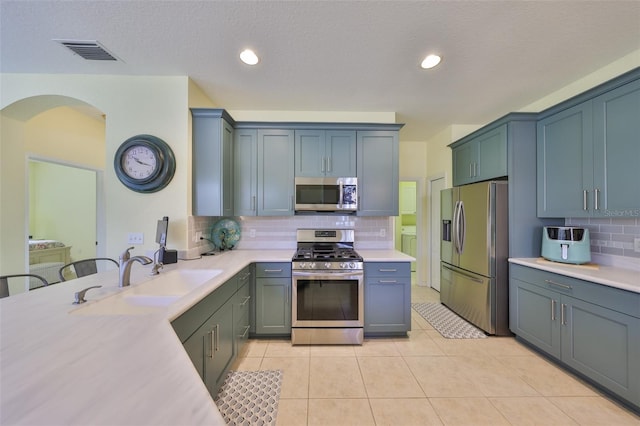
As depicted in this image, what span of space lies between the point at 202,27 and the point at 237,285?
6.79ft

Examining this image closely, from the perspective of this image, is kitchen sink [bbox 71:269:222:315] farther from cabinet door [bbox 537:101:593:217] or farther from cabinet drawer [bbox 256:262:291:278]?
cabinet door [bbox 537:101:593:217]

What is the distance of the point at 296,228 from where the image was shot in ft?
10.5

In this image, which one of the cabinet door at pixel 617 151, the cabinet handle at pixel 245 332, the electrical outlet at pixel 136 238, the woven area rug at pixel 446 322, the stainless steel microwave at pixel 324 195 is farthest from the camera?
the stainless steel microwave at pixel 324 195

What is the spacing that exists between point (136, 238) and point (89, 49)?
1.66 m

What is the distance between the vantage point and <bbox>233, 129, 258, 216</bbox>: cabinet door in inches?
114

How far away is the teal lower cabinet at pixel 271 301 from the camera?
253 cm

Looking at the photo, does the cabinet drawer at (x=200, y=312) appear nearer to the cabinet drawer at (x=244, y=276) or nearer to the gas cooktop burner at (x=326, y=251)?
the cabinet drawer at (x=244, y=276)

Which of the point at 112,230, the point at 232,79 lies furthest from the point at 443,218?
the point at 112,230

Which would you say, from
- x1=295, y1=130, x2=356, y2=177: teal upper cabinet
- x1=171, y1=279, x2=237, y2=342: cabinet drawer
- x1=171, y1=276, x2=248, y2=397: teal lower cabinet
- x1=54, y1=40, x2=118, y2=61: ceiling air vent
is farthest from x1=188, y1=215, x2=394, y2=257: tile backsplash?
x1=54, y1=40, x2=118, y2=61: ceiling air vent

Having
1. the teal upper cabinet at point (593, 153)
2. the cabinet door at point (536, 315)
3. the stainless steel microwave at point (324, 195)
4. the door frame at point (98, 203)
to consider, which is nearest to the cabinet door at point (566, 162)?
the teal upper cabinet at point (593, 153)

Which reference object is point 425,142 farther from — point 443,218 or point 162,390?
point 162,390

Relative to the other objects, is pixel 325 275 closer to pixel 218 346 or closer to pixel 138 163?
pixel 218 346

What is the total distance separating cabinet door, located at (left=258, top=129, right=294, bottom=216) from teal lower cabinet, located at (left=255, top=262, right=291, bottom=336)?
74cm

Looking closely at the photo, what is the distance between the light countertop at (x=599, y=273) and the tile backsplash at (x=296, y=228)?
1.49 metres
